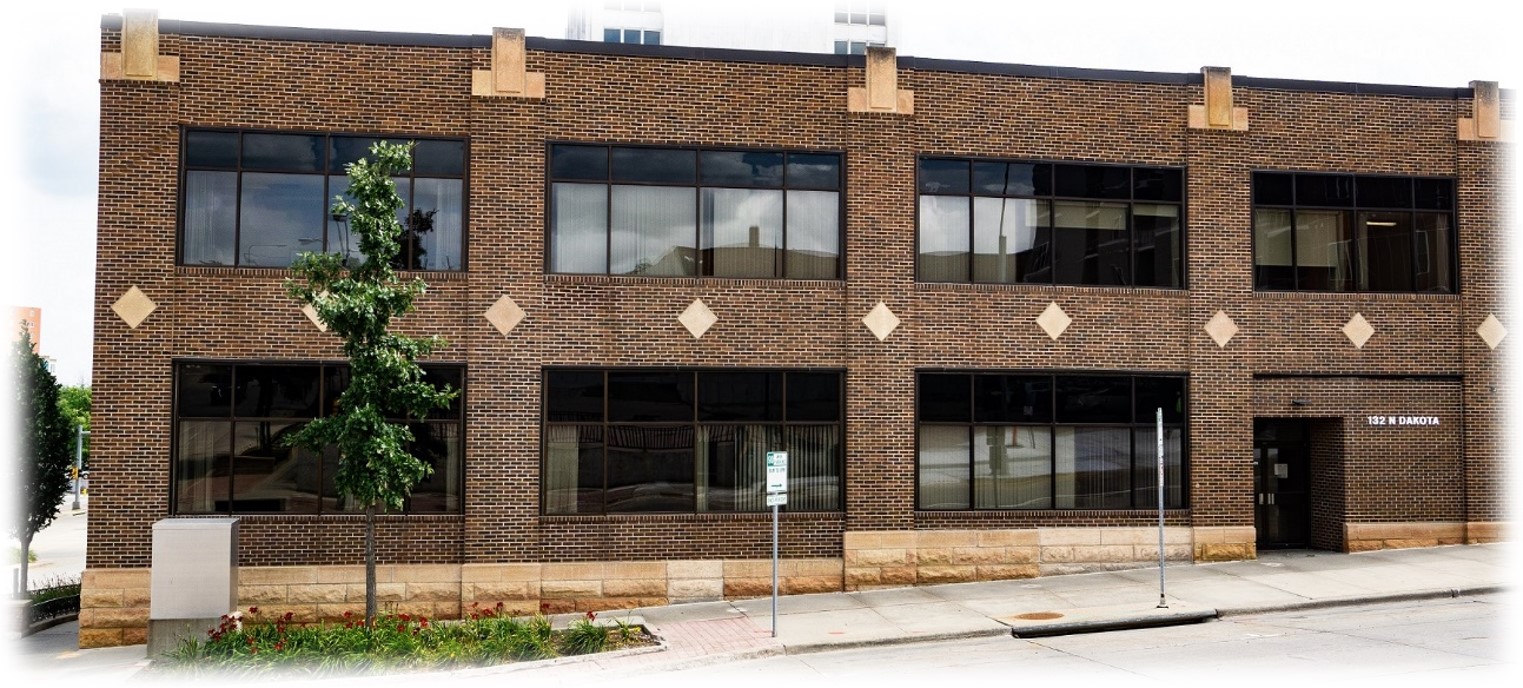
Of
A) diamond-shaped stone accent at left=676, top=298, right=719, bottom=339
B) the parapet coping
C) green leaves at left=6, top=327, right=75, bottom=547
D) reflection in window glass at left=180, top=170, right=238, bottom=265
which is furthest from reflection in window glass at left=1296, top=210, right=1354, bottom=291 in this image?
green leaves at left=6, top=327, right=75, bottom=547

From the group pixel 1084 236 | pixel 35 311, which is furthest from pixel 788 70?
pixel 35 311

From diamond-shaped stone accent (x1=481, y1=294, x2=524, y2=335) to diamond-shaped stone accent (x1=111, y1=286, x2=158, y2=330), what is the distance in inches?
198

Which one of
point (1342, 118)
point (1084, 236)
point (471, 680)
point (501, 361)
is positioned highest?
point (1342, 118)

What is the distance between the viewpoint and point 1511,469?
21422 mm

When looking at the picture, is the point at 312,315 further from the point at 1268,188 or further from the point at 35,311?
the point at 35,311

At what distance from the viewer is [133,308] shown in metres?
17.9

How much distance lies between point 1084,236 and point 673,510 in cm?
854

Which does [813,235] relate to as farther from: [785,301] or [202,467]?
[202,467]

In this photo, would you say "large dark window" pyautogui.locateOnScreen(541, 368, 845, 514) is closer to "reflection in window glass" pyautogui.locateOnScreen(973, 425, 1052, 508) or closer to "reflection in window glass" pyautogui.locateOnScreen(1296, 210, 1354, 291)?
"reflection in window glass" pyautogui.locateOnScreen(973, 425, 1052, 508)

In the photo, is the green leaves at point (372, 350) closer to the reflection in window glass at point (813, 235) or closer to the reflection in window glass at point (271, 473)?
the reflection in window glass at point (271, 473)

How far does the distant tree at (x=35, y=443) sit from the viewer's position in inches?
972

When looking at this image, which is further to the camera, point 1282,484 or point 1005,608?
point 1282,484

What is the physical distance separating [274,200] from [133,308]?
262 centimetres

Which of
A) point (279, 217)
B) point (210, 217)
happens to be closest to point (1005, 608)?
point (279, 217)
